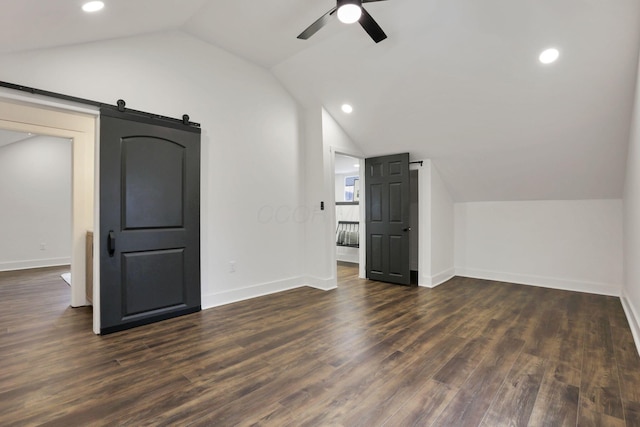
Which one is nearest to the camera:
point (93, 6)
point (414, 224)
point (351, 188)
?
point (93, 6)

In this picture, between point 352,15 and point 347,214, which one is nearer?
point 352,15

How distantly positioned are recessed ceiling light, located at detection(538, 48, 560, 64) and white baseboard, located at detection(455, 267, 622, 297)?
3.40m

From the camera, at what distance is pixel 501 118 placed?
3801mm

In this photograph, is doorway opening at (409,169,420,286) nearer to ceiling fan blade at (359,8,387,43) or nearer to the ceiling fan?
ceiling fan blade at (359,8,387,43)

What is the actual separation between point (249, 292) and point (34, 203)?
574 centimetres

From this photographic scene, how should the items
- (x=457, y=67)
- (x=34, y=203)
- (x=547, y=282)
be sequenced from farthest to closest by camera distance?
(x=34, y=203), (x=547, y=282), (x=457, y=67)

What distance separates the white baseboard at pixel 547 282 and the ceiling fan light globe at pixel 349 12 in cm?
480

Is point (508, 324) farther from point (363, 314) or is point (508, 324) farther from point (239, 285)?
point (239, 285)

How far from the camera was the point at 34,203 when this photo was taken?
256 inches

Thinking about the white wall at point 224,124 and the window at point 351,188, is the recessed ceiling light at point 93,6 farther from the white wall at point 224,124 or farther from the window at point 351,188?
the window at point 351,188

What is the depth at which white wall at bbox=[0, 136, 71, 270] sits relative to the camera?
20.2 feet

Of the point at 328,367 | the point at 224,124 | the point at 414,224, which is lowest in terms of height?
the point at 328,367

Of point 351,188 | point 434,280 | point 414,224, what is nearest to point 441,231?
point 414,224

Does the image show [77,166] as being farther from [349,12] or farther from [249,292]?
[349,12]
